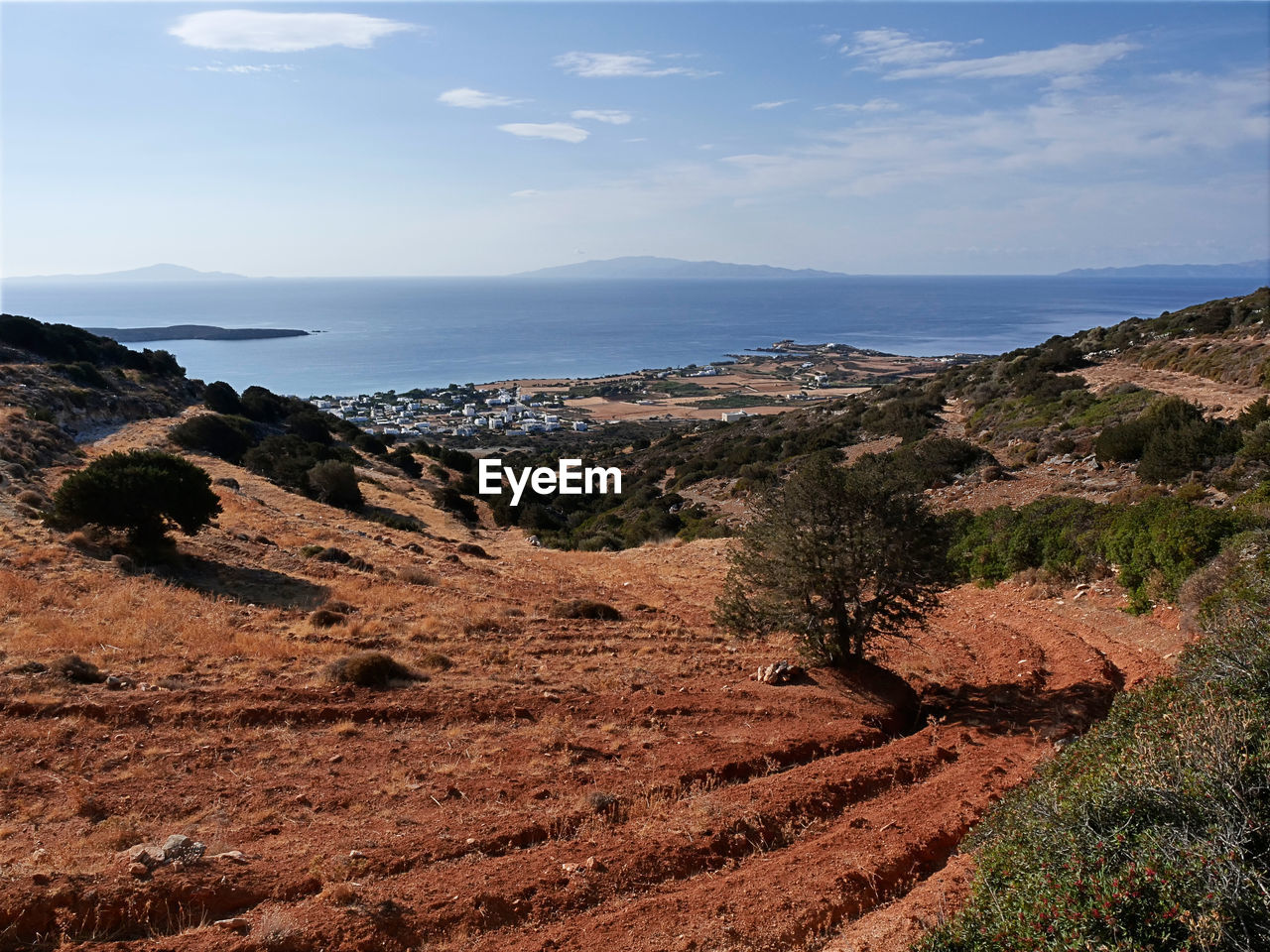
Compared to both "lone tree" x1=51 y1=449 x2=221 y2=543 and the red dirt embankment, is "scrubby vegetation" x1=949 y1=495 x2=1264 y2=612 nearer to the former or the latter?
the red dirt embankment

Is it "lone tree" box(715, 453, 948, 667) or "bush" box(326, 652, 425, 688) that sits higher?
"lone tree" box(715, 453, 948, 667)

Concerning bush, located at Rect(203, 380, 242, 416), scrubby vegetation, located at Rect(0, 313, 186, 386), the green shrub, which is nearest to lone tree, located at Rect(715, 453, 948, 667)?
the green shrub

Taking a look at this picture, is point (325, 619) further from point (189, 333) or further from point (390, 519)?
point (189, 333)

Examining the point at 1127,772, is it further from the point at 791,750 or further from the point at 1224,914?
the point at 791,750

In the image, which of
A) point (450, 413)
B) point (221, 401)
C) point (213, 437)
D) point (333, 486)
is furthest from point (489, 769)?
point (450, 413)

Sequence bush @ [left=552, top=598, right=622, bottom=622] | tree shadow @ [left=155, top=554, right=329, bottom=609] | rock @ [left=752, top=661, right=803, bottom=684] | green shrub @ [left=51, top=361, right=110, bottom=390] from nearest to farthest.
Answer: rock @ [left=752, top=661, right=803, bottom=684]
tree shadow @ [left=155, top=554, right=329, bottom=609]
bush @ [left=552, top=598, right=622, bottom=622]
green shrub @ [left=51, top=361, right=110, bottom=390]

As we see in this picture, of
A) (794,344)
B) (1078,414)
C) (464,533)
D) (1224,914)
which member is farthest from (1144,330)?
(794,344)

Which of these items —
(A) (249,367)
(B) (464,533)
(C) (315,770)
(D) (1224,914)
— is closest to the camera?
(D) (1224,914)
